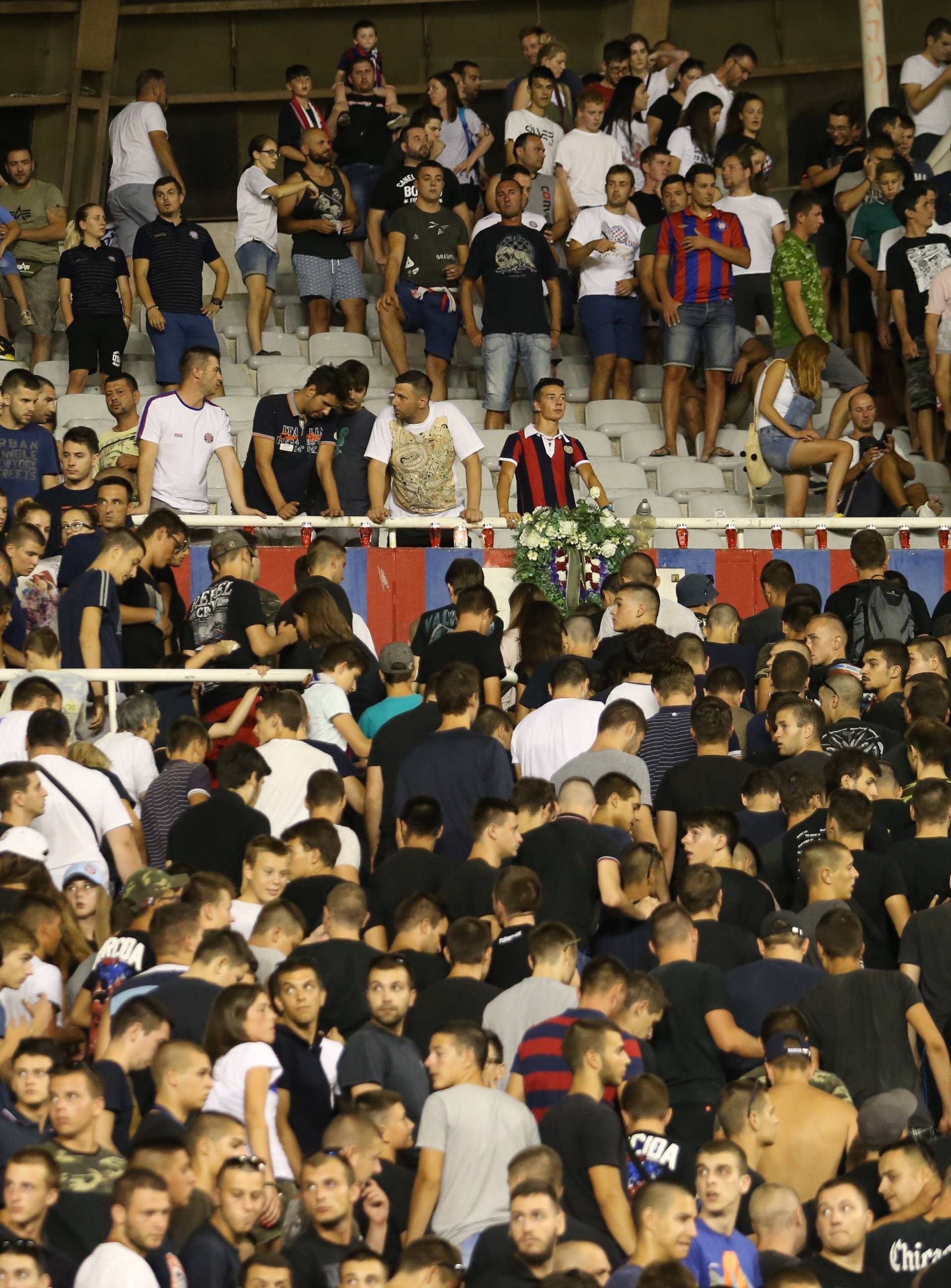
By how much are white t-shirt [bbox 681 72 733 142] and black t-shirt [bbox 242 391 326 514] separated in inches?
230

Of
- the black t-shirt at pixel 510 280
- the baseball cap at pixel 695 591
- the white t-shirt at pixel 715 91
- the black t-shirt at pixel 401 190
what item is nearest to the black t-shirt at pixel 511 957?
the baseball cap at pixel 695 591

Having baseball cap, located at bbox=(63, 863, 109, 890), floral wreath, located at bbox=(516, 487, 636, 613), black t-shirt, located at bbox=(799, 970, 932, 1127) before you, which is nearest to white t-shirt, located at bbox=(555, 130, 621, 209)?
floral wreath, located at bbox=(516, 487, 636, 613)

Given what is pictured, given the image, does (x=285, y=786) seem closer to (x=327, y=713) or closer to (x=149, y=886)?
(x=327, y=713)

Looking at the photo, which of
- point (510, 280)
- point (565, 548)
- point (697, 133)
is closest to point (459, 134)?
point (697, 133)

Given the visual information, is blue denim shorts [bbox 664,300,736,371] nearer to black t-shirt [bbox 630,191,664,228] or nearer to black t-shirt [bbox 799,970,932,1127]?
black t-shirt [bbox 630,191,664,228]

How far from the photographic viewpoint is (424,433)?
1305 centimetres

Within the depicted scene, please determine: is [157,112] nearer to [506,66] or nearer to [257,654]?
[506,66]

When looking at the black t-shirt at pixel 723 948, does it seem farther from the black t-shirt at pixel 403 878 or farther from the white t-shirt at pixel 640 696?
the white t-shirt at pixel 640 696

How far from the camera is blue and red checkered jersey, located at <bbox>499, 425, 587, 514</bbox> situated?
13.3 metres

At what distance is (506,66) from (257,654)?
33.9 feet

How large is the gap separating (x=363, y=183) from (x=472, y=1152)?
11.1 metres

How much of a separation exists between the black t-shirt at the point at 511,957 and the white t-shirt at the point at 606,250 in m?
8.44

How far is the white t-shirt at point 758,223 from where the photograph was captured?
16281 millimetres

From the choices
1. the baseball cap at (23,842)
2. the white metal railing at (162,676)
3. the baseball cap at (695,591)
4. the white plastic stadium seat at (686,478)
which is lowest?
the baseball cap at (23,842)
